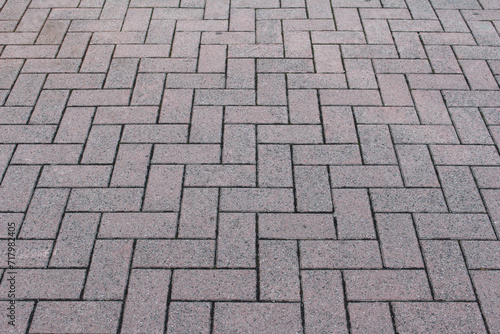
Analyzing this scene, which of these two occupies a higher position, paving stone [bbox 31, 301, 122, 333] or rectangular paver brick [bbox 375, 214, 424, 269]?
rectangular paver brick [bbox 375, 214, 424, 269]

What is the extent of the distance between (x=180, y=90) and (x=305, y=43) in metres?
1.06

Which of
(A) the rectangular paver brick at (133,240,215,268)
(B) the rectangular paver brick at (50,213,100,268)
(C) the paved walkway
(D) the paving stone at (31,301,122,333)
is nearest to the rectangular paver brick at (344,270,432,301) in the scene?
(C) the paved walkway

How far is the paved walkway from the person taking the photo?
2213mm

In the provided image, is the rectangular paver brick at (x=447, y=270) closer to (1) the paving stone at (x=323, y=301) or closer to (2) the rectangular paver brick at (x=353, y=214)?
(2) the rectangular paver brick at (x=353, y=214)

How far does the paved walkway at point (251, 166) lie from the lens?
221cm

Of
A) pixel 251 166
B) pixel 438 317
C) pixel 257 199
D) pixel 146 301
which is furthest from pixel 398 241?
pixel 146 301

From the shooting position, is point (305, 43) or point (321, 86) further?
point (305, 43)

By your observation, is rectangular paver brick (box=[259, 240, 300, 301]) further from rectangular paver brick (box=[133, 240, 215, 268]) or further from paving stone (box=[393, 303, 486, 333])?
paving stone (box=[393, 303, 486, 333])

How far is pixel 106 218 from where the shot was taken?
8.29ft

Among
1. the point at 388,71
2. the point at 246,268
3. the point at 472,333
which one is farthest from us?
the point at 388,71

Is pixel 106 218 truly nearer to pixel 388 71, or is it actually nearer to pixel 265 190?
pixel 265 190

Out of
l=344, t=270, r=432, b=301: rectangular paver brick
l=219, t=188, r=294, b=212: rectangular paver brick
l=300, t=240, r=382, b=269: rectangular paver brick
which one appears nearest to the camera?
l=344, t=270, r=432, b=301: rectangular paver brick

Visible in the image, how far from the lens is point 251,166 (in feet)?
9.11

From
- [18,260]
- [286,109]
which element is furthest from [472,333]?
[18,260]
